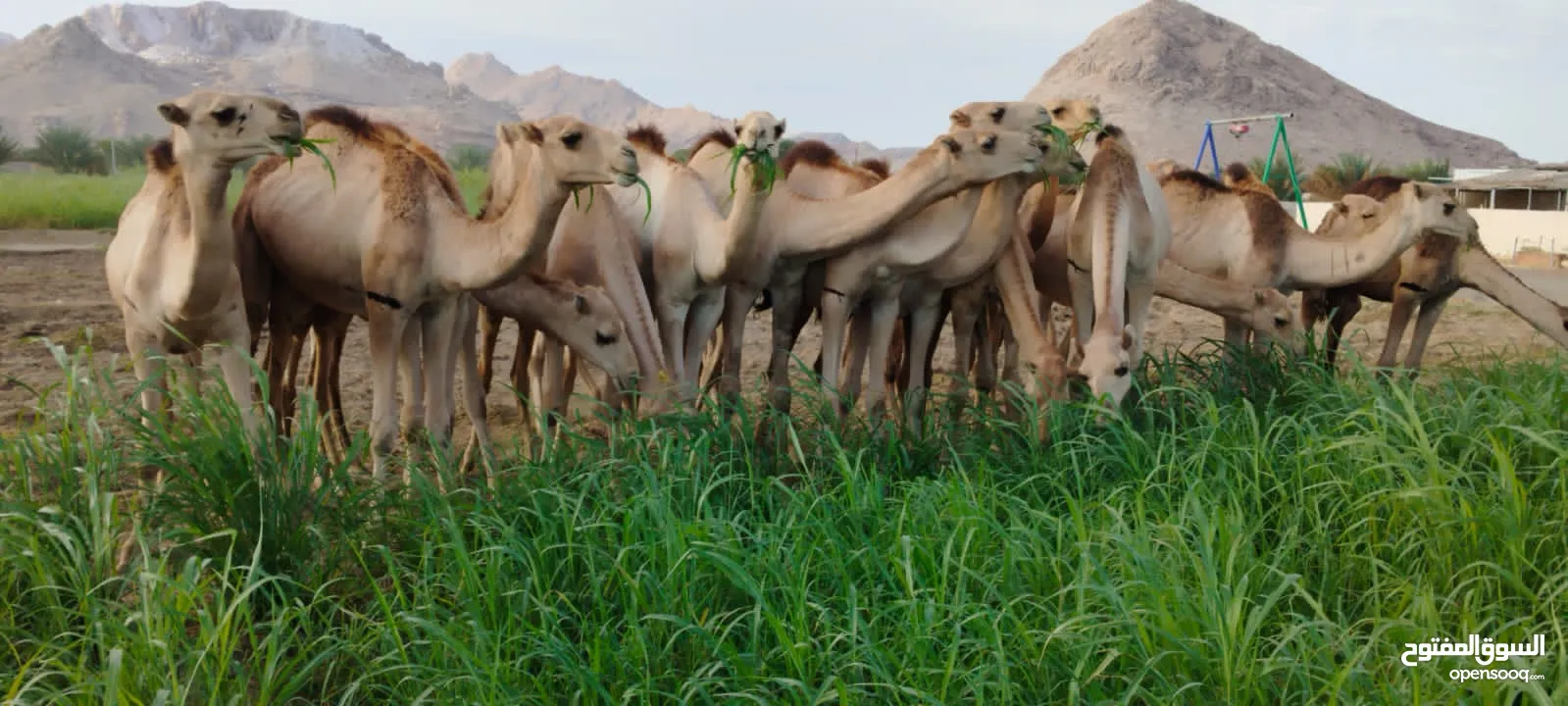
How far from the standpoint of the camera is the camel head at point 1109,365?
5598mm

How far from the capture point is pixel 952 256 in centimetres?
665

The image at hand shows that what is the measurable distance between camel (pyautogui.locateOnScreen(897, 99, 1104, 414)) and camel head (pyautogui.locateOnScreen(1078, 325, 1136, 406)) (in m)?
0.96

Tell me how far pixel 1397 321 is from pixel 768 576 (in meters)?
6.32

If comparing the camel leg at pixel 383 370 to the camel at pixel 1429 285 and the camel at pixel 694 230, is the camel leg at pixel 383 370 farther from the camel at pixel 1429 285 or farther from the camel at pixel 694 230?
the camel at pixel 1429 285

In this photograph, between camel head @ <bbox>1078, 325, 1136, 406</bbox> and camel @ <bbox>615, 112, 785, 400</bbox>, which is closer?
camel head @ <bbox>1078, 325, 1136, 406</bbox>

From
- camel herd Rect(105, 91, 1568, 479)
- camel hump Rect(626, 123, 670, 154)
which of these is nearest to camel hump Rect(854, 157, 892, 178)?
camel herd Rect(105, 91, 1568, 479)

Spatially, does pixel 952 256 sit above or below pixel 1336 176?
below

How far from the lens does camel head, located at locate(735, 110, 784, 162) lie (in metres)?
→ 5.59

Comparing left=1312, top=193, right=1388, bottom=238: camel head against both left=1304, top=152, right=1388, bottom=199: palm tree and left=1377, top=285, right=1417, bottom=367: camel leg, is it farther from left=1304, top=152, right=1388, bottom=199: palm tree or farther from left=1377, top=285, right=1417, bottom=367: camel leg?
left=1304, top=152, right=1388, bottom=199: palm tree

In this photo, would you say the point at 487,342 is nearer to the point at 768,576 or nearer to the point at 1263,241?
the point at 768,576

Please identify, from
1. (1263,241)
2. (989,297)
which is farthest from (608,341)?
(1263,241)

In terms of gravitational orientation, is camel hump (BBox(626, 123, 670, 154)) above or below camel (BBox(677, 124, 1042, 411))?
above

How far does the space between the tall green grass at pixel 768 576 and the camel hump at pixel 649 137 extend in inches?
106

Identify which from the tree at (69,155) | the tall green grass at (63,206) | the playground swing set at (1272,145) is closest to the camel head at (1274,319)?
the playground swing set at (1272,145)
